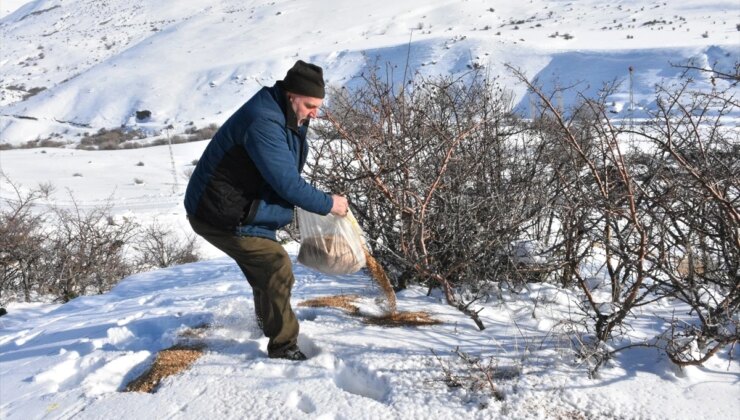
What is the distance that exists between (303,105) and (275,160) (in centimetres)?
34

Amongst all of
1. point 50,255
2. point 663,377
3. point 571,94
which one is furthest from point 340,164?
point 571,94

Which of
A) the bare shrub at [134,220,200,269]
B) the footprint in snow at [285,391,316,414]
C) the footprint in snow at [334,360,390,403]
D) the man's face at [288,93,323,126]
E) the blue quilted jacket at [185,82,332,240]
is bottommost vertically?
the bare shrub at [134,220,200,269]

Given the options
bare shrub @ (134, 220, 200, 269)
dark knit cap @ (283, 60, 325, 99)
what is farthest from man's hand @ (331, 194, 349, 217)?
bare shrub @ (134, 220, 200, 269)

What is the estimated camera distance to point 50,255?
7.86m

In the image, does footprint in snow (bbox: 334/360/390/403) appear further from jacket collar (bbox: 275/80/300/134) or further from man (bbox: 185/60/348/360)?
jacket collar (bbox: 275/80/300/134)

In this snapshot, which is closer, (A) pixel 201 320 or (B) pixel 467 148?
(A) pixel 201 320

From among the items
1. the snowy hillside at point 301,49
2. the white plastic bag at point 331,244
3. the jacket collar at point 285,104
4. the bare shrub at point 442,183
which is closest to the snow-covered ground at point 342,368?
the bare shrub at point 442,183

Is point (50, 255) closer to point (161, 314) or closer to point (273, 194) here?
point (161, 314)

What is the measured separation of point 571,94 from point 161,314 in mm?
22374

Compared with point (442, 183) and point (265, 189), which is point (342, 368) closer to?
point (265, 189)

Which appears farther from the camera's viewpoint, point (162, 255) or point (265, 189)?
point (162, 255)

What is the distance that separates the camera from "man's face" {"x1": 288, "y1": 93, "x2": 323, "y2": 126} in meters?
2.59

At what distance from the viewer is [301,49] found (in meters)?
42.8

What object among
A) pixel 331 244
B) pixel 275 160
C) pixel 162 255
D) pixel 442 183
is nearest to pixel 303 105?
pixel 275 160
